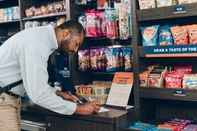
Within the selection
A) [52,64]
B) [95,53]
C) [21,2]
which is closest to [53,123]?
[95,53]

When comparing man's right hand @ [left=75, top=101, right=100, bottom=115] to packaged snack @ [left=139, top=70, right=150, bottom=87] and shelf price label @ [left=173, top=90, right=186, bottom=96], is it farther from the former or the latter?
shelf price label @ [left=173, top=90, right=186, bottom=96]

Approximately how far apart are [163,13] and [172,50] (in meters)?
0.29

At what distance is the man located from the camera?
6.33 ft

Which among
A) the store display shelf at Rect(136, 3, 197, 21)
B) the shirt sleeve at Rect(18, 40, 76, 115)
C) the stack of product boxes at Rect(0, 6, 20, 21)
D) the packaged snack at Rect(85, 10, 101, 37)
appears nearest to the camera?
the shirt sleeve at Rect(18, 40, 76, 115)

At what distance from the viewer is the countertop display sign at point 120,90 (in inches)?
94.1

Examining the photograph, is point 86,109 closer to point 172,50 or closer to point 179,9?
point 172,50

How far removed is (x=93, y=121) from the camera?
222 cm

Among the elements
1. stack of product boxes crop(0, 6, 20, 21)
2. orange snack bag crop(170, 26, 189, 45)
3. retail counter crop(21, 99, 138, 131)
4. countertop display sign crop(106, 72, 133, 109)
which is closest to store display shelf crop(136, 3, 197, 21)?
orange snack bag crop(170, 26, 189, 45)

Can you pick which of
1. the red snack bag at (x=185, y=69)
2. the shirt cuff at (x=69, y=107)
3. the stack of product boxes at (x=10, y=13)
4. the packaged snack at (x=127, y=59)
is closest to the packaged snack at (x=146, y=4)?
the packaged snack at (x=127, y=59)

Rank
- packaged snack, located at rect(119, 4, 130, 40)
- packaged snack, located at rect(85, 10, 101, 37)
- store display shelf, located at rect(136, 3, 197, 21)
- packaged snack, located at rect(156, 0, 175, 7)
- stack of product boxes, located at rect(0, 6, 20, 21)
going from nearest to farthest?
store display shelf, located at rect(136, 3, 197, 21), packaged snack, located at rect(156, 0, 175, 7), packaged snack, located at rect(119, 4, 130, 40), packaged snack, located at rect(85, 10, 101, 37), stack of product boxes, located at rect(0, 6, 20, 21)

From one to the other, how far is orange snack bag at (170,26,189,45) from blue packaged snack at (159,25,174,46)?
0.05 metres

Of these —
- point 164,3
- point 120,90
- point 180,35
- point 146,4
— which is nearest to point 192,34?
point 180,35

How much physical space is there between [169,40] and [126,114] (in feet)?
2.17

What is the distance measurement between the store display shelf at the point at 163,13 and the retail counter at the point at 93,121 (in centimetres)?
75
